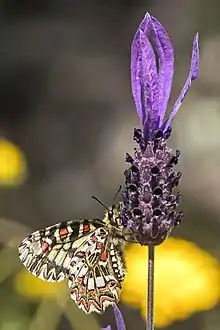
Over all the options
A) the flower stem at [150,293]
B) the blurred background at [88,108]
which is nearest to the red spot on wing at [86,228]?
the flower stem at [150,293]

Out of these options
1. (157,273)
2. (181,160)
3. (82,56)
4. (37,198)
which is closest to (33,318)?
(157,273)

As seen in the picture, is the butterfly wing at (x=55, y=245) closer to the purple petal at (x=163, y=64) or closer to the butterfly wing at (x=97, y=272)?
the butterfly wing at (x=97, y=272)

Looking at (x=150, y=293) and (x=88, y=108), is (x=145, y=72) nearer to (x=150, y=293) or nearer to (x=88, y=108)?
(x=150, y=293)

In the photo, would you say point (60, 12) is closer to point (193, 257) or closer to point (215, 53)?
point (215, 53)

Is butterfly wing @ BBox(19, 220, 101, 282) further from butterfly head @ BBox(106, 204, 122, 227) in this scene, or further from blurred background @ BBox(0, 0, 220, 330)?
blurred background @ BBox(0, 0, 220, 330)

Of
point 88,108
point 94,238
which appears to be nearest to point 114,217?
point 94,238

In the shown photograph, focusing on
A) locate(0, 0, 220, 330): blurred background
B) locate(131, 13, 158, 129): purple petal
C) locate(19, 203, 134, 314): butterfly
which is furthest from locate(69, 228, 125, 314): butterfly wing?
locate(0, 0, 220, 330): blurred background
